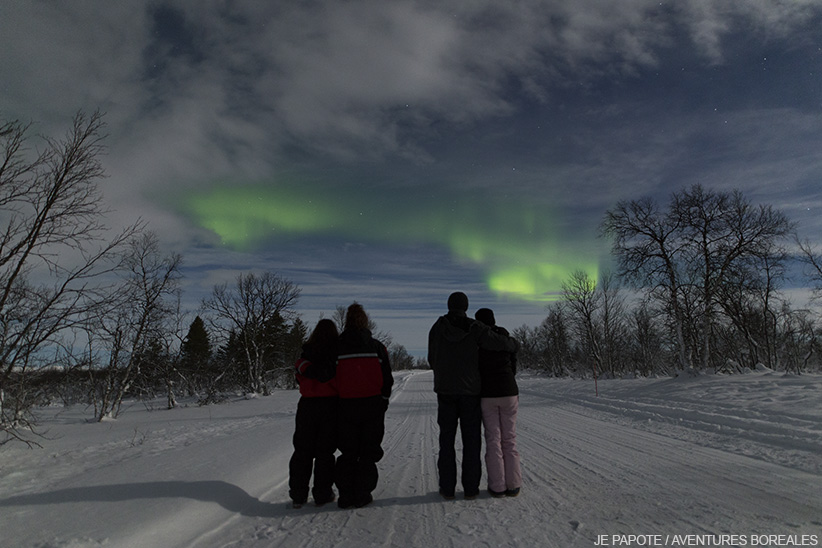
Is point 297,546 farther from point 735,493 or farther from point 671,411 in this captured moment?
point 671,411

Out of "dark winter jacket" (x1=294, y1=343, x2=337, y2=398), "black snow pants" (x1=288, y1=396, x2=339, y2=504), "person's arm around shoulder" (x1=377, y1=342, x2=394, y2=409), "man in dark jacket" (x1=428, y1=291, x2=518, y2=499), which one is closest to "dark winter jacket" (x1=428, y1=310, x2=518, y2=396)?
"man in dark jacket" (x1=428, y1=291, x2=518, y2=499)

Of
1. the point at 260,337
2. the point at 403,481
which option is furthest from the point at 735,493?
the point at 260,337

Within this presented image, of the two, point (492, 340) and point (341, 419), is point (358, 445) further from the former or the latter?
point (492, 340)

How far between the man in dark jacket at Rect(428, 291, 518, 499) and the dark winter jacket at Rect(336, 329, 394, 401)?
2.11ft

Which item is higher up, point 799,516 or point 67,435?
point 799,516

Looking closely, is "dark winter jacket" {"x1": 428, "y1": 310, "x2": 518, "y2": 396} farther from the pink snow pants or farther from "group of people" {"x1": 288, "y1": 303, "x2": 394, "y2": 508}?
"group of people" {"x1": 288, "y1": 303, "x2": 394, "y2": 508}

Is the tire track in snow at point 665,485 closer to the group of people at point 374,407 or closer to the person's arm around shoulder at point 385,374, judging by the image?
the group of people at point 374,407

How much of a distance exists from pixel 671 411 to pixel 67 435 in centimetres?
1726

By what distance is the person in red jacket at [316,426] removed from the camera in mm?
4203

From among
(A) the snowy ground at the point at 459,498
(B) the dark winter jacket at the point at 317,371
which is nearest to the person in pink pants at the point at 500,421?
(A) the snowy ground at the point at 459,498

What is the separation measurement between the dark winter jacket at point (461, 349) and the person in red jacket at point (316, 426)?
114 centimetres

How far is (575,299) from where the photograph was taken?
135 feet

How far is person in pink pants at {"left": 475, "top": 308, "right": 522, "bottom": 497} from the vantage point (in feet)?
14.1

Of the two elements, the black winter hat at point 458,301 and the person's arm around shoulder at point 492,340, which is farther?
the black winter hat at point 458,301
